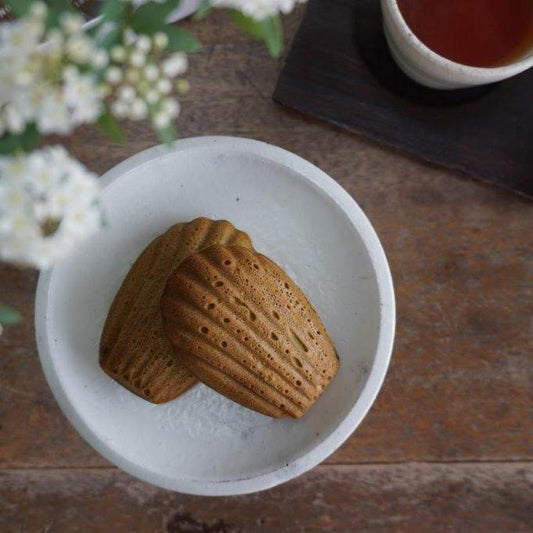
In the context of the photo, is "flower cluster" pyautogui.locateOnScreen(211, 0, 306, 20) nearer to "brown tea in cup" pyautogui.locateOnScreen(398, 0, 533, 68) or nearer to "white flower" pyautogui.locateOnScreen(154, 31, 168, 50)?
"white flower" pyautogui.locateOnScreen(154, 31, 168, 50)

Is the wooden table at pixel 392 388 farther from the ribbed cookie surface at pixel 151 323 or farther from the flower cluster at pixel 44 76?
the flower cluster at pixel 44 76

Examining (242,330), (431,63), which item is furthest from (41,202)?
(431,63)

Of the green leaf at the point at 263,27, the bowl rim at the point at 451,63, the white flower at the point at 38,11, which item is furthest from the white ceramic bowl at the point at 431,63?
the white flower at the point at 38,11

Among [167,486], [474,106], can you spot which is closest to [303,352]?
[167,486]

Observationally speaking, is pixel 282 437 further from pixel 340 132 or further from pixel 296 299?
pixel 340 132

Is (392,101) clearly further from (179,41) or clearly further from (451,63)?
(179,41)

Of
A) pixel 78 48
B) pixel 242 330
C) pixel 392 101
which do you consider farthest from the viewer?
pixel 392 101
